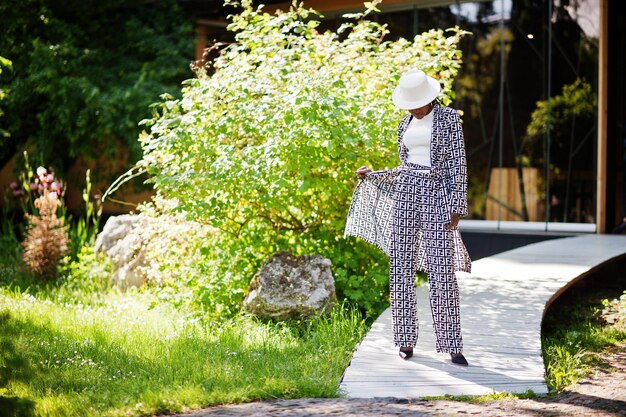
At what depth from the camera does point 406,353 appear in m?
5.31

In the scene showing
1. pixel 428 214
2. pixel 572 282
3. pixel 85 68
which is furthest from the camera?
pixel 85 68

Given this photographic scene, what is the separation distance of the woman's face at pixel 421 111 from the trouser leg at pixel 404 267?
0.42m

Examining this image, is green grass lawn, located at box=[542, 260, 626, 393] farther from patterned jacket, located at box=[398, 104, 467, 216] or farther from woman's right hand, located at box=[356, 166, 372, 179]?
woman's right hand, located at box=[356, 166, 372, 179]

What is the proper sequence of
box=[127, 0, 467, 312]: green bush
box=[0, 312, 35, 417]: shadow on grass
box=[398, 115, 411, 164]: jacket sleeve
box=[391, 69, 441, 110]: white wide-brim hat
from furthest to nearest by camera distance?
box=[127, 0, 467, 312]: green bush, box=[398, 115, 411, 164]: jacket sleeve, box=[391, 69, 441, 110]: white wide-brim hat, box=[0, 312, 35, 417]: shadow on grass

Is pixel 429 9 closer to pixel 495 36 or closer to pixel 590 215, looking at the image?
pixel 495 36

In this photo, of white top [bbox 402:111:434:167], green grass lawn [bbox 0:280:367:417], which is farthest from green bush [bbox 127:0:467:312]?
white top [bbox 402:111:434:167]

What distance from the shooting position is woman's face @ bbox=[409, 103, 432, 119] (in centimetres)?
530

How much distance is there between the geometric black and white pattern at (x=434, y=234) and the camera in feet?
16.9

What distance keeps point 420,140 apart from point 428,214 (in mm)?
470

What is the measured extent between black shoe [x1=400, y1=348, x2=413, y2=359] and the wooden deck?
0.03m

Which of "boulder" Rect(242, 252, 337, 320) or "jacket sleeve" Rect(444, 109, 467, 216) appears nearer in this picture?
"jacket sleeve" Rect(444, 109, 467, 216)

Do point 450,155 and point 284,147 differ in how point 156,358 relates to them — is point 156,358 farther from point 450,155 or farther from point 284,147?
point 450,155

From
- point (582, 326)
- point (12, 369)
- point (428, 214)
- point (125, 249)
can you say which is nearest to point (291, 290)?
point (428, 214)

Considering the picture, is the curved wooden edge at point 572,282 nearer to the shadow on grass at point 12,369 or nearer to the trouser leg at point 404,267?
the trouser leg at point 404,267
